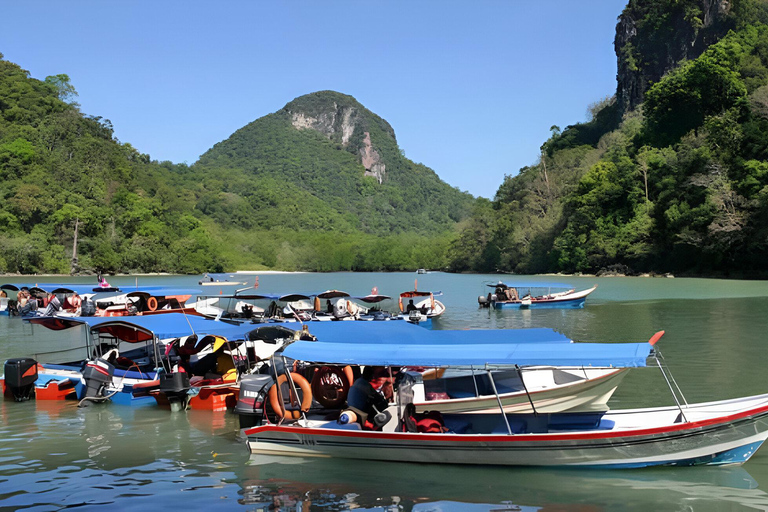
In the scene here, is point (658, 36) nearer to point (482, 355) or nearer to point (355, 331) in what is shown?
Result: point (355, 331)

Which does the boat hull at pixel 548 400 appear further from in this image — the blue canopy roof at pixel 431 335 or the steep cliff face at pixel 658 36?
the steep cliff face at pixel 658 36

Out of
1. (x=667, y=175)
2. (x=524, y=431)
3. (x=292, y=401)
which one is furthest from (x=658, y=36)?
(x=292, y=401)

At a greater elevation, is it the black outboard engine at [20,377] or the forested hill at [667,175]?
the forested hill at [667,175]

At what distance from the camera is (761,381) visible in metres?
18.5

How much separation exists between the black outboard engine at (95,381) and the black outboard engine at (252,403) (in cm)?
569

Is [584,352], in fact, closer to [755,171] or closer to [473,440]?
[473,440]

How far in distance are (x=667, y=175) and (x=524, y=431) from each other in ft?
238

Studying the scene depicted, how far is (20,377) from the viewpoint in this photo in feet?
59.3

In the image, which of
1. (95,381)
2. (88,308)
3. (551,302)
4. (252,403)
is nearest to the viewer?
(252,403)

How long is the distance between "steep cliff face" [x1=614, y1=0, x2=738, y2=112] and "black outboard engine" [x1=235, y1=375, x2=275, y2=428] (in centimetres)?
10202

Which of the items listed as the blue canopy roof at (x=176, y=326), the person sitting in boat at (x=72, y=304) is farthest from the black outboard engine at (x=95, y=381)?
the person sitting in boat at (x=72, y=304)

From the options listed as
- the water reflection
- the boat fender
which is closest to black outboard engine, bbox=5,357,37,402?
the water reflection

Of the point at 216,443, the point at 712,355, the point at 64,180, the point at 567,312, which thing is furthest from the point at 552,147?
the point at 216,443

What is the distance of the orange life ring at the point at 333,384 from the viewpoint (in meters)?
13.2
